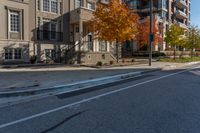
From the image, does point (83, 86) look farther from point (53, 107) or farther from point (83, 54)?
point (83, 54)

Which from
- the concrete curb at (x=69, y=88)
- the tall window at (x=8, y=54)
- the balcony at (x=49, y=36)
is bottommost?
the concrete curb at (x=69, y=88)

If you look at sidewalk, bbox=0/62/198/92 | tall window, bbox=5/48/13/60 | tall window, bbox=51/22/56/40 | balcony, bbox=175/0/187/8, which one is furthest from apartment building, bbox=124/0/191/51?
sidewalk, bbox=0/62/198/92

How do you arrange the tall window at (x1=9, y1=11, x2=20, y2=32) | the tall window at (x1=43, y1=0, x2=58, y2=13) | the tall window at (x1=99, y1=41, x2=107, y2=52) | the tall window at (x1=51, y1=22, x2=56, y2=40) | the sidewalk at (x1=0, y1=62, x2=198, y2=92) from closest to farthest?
the sidewalk at (x1=0, y1=62, x2=198, y2=92), the tall window at (x1=9, y1=11, x2=20, y2=32), the tall window at (x1=43, y1=0, x2=58, y2=13), the tall window at (x1=51, y1=22, x2=56, y2=40), the tall window at (x1=99, y1=41, x2=107, y2=52)

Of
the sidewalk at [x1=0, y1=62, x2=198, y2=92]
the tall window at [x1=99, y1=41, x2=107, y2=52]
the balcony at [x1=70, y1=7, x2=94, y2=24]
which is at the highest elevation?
the balcony at [x1=70, y1=7, x2=94, y2=24]

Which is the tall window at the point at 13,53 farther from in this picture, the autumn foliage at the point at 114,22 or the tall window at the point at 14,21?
the autumn foliage at the point at 114,22

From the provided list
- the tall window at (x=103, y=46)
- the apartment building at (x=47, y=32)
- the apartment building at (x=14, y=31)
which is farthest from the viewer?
the tall window at (x=103, y=46)

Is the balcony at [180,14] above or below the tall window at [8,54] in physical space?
above

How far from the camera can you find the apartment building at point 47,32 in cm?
2350

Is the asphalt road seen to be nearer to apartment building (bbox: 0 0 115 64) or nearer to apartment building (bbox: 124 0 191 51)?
apartment building (bbox: 0 0 115 64)

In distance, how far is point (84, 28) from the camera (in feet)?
99.5

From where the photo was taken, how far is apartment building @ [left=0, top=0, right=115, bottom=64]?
2350cm

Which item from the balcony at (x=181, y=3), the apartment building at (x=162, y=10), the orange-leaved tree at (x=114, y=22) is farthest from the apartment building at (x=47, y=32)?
the balcony at (x=181, y=3)

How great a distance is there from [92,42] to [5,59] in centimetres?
1100

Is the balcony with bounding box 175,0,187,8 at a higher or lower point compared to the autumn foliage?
higher
